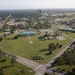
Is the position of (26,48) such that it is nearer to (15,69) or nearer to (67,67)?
(15,69)

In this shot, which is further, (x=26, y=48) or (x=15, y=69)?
(x=26, y=48)

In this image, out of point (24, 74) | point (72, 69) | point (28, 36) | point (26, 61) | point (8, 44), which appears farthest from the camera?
point (28, 36)

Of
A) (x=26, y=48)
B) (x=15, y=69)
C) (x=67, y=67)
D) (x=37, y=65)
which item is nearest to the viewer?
(x=15, y=69)

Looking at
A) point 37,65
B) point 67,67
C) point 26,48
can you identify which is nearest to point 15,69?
point 37,65

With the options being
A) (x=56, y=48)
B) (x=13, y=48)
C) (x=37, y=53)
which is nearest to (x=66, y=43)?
(x=56, y=48)

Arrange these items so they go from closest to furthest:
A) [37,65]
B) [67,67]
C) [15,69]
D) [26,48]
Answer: [15,69], [67,67], [37,65], [26,48]

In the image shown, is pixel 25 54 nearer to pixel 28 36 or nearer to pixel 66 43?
pixel 66 43

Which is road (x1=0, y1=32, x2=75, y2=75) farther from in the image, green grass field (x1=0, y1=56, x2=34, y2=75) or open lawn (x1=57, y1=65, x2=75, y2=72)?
open lawn (x1=57, y1=65, x2=75, y2=72)

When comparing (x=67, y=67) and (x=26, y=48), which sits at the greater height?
(x=26, y=48)

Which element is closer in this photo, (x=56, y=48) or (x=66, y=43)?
(x=56, y=48)

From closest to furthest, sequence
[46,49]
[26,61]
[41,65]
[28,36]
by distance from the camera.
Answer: [41,65] → [26,61] → [46,49] → [28,36]

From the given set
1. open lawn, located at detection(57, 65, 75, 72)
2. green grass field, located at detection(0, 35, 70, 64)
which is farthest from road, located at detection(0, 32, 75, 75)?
open lawn, located at detection(57, 65, 75, 72)
